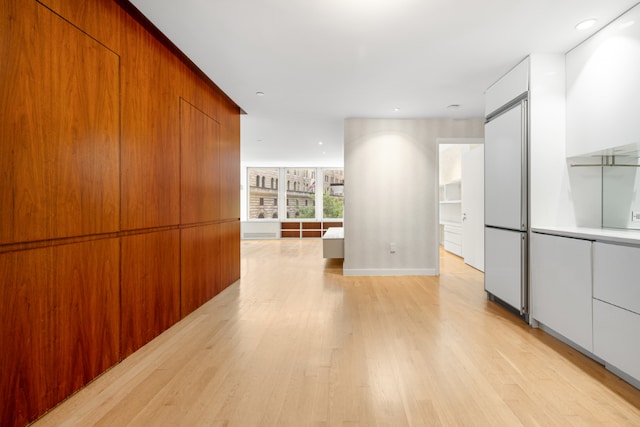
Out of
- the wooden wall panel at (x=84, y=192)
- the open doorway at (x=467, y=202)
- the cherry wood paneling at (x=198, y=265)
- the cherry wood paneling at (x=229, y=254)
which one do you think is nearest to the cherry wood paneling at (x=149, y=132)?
the wooden wall panel at (x=84, y=192)

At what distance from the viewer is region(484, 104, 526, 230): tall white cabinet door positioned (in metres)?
3.11

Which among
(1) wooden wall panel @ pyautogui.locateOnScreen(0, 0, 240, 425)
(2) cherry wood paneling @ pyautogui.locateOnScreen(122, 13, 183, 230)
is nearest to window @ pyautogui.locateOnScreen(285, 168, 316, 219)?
(1) wooden wall panel @ pyautogui.locateOnScreen(0, 0, 240, 425)

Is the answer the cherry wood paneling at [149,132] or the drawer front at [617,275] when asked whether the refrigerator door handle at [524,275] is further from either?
the cherry wood paneling at [149,132]

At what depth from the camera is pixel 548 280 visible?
2756mm

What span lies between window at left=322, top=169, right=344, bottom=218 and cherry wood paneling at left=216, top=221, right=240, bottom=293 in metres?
6.64

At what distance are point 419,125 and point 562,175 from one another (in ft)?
8.49

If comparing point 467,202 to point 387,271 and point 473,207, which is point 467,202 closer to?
point 473,207

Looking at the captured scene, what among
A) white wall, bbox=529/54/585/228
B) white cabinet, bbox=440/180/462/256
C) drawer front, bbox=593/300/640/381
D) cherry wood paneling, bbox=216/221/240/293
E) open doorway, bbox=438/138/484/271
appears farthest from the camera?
white cabinet, bbox=440/180/462/256

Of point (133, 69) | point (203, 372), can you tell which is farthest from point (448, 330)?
point (133, 69)

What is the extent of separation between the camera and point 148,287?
2602mm

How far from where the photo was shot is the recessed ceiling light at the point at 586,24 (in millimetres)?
2484

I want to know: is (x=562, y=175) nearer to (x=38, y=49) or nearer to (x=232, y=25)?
(x=232, y=25)

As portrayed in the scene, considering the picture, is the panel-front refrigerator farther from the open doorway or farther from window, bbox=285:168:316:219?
window, bbox=285:168:316:219

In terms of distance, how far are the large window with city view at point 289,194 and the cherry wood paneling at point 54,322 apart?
9.06m
